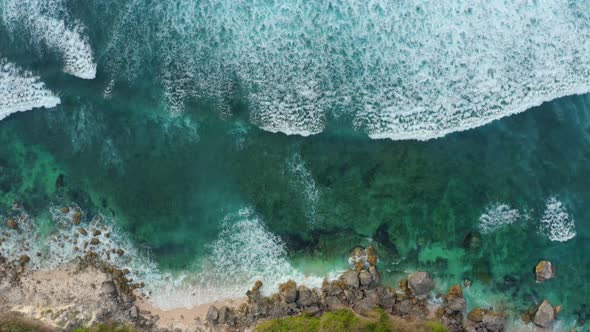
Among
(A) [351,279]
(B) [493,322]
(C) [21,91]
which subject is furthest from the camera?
(C) [21,91]

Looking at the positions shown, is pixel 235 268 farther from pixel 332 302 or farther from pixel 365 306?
pixel 365 306

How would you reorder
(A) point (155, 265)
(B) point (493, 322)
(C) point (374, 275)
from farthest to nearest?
(A) point (155, 265) → (C) point (374, 275) → (B) point (493, 322)

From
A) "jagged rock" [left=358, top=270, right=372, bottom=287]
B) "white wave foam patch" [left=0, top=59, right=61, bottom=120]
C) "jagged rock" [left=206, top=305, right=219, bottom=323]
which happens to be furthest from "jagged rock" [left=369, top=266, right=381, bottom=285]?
"white wave foam patch" [left=0, top=59, right=61, bottom=120]

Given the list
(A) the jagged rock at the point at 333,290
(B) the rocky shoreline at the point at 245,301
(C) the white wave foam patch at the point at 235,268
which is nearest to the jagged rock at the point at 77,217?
(B) the rocky shoreline at the point at 245,301

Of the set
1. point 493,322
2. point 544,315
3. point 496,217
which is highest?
point 496,217

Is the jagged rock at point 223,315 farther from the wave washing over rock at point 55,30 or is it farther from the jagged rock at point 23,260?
the wave washing over rock at point 55,30

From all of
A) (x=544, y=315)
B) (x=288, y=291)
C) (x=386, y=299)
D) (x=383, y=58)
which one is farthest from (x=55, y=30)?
(x=544, y=315)
